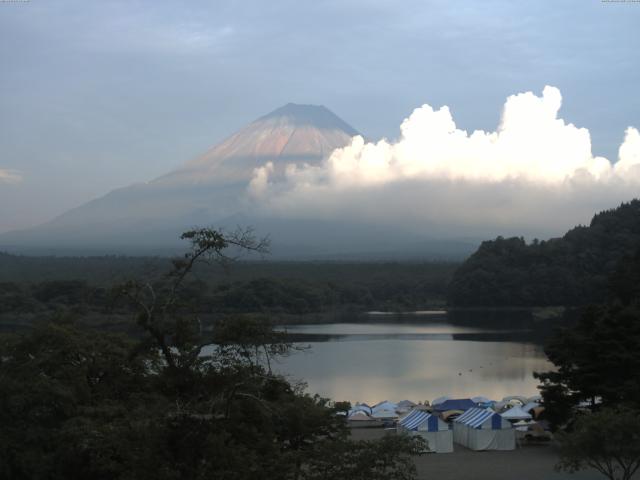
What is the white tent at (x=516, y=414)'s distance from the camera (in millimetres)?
17422

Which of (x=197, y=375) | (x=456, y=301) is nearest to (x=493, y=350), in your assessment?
(x=456, y=301)

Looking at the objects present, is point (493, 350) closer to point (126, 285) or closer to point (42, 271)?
point (126, 285)

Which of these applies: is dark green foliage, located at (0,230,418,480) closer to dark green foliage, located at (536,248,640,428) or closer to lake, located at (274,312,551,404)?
dark green foliage, located at (536,248,640,428)

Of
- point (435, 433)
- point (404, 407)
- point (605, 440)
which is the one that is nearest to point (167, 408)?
point (605, 440)

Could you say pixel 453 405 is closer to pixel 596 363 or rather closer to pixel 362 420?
pixel 362 420

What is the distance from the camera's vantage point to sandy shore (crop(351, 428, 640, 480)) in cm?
1263

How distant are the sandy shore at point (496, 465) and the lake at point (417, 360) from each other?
339 cm

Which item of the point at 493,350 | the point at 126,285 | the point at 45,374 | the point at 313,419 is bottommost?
the point at 493,350

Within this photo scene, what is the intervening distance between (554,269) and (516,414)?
42624mm

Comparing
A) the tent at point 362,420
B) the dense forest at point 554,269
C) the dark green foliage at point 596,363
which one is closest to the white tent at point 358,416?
the tent at point 362,420

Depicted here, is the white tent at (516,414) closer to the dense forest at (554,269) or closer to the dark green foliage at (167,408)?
the dark green foliage at (167,408)

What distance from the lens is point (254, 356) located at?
7.13 m

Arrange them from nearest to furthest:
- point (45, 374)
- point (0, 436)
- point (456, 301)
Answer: point (0, 436) → point (45, 374) → point (456, 301)

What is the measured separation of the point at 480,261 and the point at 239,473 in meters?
56.5
